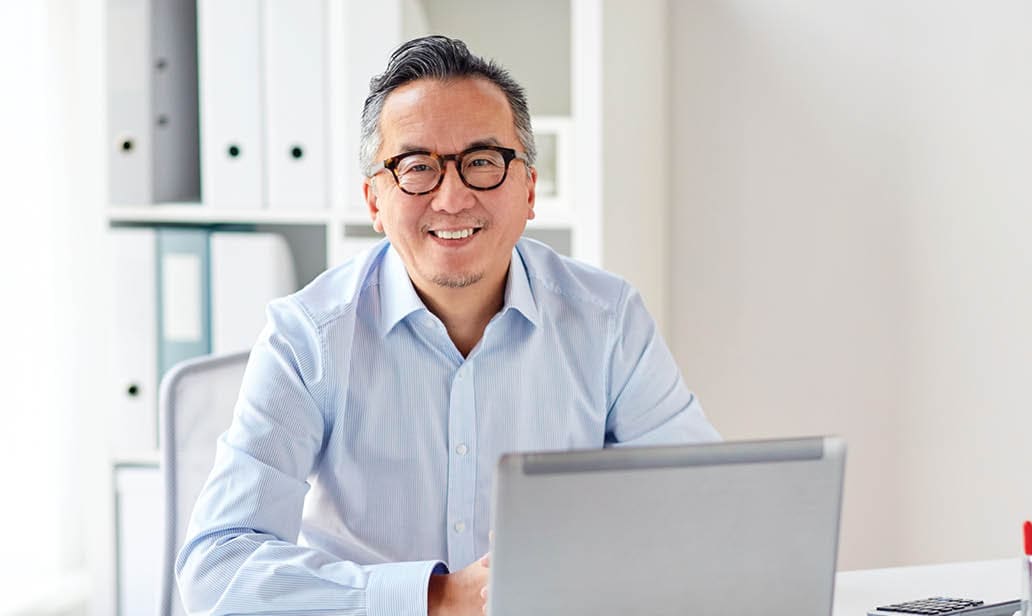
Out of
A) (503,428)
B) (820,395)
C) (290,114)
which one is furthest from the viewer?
(820,395)

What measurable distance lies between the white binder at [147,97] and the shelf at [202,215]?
2cm

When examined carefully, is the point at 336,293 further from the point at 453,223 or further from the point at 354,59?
the point at 354,59

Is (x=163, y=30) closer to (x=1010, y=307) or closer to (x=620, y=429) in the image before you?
(x=620, y=429)

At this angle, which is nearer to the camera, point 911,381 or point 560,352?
point 560,352

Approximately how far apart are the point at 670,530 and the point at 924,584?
602 mm

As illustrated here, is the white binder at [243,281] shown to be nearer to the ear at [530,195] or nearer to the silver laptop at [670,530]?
the ear at [530,195]

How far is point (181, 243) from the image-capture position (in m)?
2.51

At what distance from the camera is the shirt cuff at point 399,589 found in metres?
1.31

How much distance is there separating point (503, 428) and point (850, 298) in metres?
1.23

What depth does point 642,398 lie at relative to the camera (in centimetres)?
168

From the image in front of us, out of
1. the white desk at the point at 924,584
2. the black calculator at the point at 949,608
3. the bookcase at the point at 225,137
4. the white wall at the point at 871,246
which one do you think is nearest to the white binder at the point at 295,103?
the bookcase at the point at 225,137

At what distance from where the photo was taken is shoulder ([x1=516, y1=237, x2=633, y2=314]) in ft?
5.61

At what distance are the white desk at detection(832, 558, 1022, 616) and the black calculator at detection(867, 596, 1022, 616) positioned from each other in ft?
0.11

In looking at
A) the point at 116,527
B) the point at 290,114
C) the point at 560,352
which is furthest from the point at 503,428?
the point at 116,527
